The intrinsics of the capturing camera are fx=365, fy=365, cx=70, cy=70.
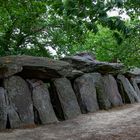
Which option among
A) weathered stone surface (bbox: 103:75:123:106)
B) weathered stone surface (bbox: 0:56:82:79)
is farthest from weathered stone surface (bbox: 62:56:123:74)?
weathered stone surface (bbox: 0:56:82:79)

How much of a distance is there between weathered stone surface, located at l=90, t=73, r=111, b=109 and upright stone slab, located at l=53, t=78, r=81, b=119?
1.63 metres

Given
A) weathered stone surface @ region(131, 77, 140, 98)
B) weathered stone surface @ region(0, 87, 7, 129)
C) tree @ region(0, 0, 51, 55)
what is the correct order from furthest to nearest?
weathered stone surface @ region(131, 77, 140, 98), tree @ region(0, 0, 51, 55), weathered stone surface @ region(0, 87, 7, 129)

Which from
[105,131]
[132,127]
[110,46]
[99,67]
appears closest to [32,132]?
[105,131]

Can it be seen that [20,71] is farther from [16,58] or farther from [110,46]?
[110,46]

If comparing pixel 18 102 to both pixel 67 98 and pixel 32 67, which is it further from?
pixel 67 98

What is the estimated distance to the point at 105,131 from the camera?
26.8 feet

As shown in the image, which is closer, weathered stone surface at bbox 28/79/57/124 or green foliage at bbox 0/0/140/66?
green foliage at bbox 0/0/140/66

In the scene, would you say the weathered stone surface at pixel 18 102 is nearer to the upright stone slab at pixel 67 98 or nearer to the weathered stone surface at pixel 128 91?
the upright stone slab at pixel 67 98

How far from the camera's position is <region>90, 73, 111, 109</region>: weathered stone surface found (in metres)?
12.6

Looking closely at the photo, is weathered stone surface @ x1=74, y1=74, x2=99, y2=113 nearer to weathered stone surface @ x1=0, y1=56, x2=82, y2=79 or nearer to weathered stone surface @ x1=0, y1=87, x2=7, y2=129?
weathered stone surface @ x1=0, y1=56, x2=82, y2=79

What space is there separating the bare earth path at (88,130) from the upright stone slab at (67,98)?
0.32m

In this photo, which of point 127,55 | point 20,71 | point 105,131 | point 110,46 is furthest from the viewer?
point 110,46

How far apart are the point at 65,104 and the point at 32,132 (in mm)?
2558

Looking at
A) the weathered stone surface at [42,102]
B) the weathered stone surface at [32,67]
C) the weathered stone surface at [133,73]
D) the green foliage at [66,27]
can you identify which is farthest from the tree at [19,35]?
the weathered stone surface at [133,73]
